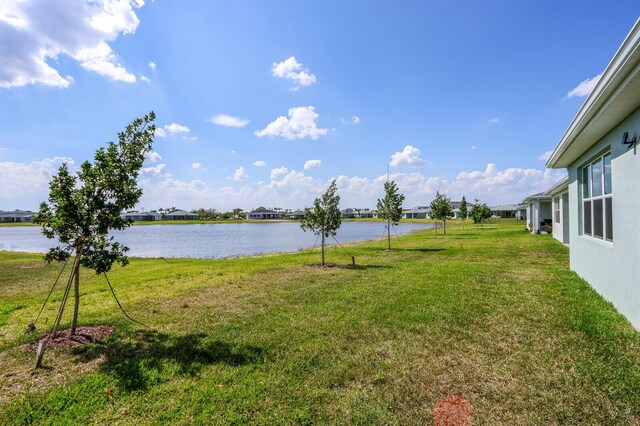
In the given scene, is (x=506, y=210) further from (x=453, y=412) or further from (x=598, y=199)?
(x=453, y=412)

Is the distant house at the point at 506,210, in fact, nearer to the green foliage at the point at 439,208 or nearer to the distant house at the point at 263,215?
the green foliage at the point at 439,208

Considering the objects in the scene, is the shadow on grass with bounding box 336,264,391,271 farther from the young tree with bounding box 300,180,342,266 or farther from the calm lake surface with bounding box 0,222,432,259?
the calm lake surface with bounding box 0,222,432,259

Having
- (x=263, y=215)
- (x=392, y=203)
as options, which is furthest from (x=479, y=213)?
(x=263, y=215)

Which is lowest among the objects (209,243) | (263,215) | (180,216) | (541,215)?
(209,243)

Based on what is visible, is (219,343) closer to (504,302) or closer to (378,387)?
(378,387)

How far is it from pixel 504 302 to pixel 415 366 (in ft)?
13.8

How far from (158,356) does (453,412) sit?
416cm

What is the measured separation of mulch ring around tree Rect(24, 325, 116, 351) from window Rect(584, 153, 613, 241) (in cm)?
1037

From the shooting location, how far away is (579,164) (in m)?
8.88

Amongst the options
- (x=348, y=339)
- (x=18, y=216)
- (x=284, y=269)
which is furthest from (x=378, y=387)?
(x=18, y=216)

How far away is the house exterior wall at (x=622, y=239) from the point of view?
528 cm

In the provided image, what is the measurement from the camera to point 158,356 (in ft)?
16.1

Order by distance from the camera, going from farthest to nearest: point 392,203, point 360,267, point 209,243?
point 209,243, point 392,203, point 360,267

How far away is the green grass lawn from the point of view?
136 inches
